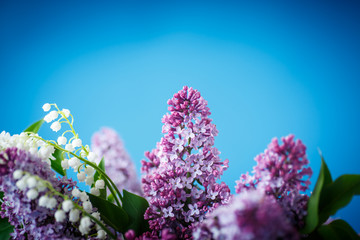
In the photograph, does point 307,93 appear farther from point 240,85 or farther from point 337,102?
point 240,85

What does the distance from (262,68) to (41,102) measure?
163 centimetres

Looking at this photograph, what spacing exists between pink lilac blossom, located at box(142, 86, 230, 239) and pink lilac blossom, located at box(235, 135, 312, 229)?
88 mm

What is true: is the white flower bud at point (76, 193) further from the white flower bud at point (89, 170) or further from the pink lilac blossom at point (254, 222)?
the pink lilac blossom at point (254, 222)

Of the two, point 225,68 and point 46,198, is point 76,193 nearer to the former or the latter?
point 46,198

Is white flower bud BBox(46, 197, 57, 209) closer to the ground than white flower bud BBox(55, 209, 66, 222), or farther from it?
farther from it

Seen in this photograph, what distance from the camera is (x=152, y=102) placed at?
2557 millimetres

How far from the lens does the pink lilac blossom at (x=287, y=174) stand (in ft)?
1.17

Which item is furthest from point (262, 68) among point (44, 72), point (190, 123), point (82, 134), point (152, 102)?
point (190, 123)

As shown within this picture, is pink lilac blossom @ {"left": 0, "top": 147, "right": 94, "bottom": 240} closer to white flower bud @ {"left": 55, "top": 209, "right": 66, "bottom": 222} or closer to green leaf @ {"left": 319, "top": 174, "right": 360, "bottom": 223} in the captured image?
white flower bud @ {"left": 55, "top": 209, "right": 66, "bottom": 222}

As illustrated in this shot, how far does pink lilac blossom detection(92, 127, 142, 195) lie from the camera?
1.07m

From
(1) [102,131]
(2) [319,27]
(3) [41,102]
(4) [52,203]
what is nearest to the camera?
(4) [52,203]

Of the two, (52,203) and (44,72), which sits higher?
(44,72)

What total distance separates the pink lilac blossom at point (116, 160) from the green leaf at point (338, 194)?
68 centimetres

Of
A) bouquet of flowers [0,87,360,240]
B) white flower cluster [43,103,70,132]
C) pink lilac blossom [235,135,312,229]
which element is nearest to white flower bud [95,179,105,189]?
bouquet of flowers [0,87,360,240]
